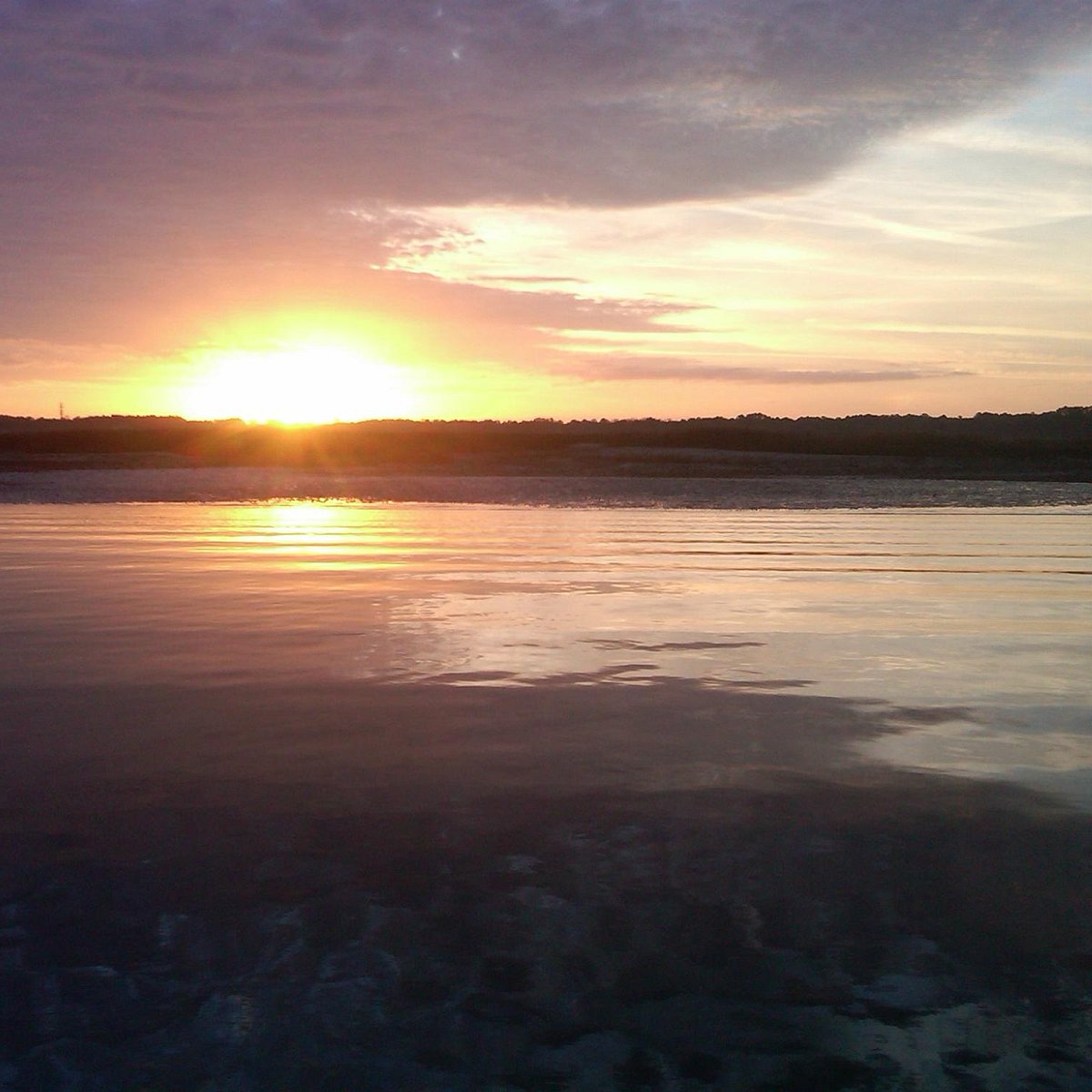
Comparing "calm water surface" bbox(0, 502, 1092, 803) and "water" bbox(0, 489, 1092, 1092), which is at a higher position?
"calm water surface" bbox(0, 502, 1092, 803)

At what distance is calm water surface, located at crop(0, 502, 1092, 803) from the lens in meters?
8.09

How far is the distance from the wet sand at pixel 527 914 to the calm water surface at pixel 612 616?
1.23 meters

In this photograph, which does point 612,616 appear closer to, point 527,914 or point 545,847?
point 545,847

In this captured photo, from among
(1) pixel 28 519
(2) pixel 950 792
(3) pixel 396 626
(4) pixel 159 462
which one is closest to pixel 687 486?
(1) pixel 28 519

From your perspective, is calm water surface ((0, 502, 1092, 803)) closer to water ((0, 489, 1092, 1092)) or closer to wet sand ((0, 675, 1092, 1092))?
water ((0, 489, 1092, 1092))

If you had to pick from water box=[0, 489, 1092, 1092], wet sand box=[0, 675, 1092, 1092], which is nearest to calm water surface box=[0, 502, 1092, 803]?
water box=[0, 489, 1092, 1092]

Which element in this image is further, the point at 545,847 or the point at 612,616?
the point at 612,616

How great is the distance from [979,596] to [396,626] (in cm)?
585

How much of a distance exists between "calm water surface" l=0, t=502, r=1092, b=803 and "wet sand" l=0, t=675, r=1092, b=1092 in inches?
48.5

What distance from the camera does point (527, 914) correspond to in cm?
448

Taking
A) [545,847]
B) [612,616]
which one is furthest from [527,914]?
[612,616]

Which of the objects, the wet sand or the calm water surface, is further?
the calm water surface

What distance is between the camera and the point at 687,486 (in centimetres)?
3522

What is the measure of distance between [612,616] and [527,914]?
668 cm
